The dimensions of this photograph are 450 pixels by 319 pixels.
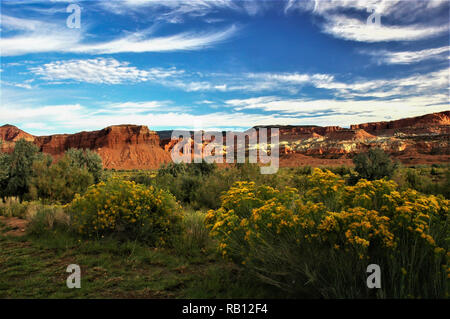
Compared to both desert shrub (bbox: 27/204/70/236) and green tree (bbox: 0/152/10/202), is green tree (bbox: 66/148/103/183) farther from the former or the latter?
desert shrub (bbox: 27/204/70/236)

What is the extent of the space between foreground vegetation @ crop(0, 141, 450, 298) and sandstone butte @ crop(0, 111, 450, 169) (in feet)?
211

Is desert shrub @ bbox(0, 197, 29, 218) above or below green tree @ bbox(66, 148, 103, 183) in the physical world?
below

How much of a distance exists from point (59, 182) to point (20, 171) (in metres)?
5.17

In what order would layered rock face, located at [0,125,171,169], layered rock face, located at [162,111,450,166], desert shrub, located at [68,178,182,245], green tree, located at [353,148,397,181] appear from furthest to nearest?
layered rock face, located at [0,125,171,169], layered rock face, located at [162,111,450,166], green tree, located at [353,148,397,181], desert shrub, located at [68,178,182,245]

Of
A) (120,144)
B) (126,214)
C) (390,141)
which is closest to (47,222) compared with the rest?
(126,214)

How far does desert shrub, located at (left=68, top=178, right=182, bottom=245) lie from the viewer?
677 centimetres

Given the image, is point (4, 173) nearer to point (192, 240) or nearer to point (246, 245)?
point (192, 240)

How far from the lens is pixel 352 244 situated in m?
3.32

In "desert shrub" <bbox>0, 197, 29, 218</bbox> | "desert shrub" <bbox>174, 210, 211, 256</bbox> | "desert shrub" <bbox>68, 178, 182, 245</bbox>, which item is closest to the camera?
"desert shrub" <bbox>174, 210, 211, 256</bbox>

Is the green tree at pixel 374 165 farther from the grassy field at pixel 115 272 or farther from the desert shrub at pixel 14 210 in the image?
the desert shrub at pixel 14 210

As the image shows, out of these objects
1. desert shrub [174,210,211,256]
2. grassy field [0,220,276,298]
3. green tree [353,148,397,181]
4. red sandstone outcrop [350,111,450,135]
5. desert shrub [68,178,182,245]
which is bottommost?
grassy field [0,220,276,298]

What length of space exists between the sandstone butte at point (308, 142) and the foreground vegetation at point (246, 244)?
6439 cm

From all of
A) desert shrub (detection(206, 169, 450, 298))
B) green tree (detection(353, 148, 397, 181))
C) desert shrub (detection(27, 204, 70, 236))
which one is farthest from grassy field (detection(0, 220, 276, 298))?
green tree (detection(353, 148, 397, 181))

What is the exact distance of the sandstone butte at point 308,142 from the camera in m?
71.8
